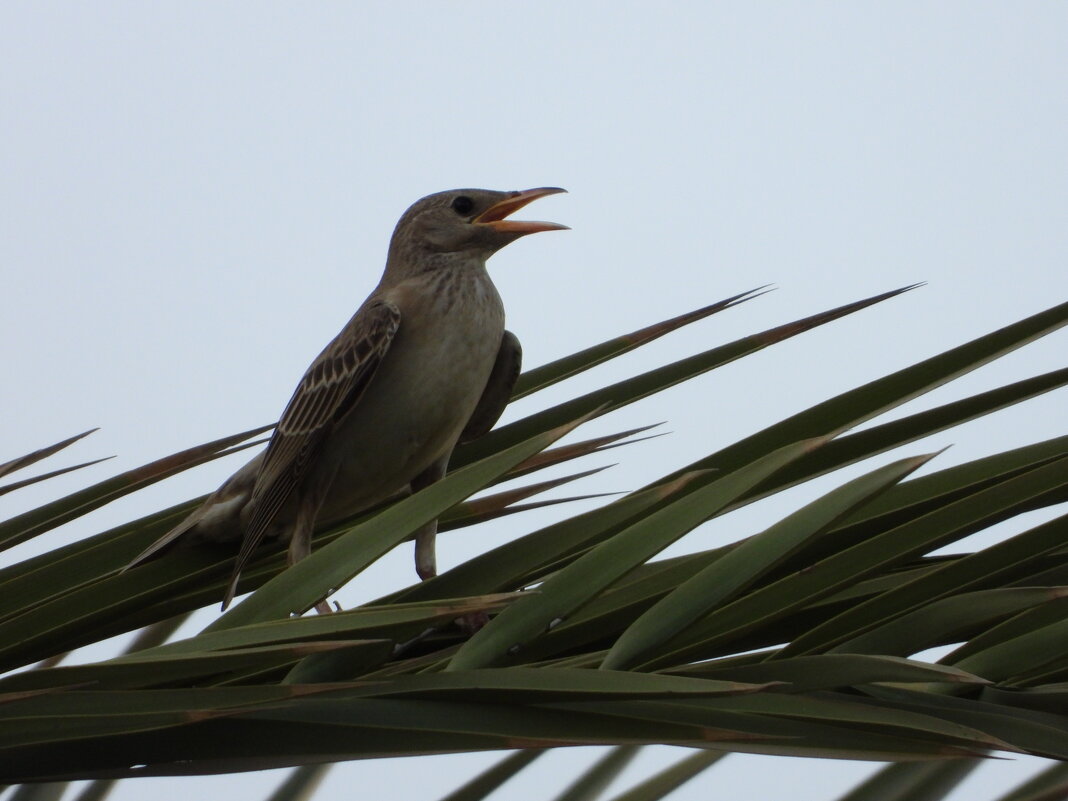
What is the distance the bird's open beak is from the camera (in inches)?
177

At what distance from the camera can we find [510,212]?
472cm

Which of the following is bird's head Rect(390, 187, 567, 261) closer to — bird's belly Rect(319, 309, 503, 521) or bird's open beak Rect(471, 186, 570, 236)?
bird's open beak Rect(471, 186, 570, 236)

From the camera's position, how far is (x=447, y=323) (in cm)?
400

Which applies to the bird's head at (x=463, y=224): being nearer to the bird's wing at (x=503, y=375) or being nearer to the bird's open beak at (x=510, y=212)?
the bird's open beak at (x=510, y=212)

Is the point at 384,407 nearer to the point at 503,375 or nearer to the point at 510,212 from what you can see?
the point at 503,375

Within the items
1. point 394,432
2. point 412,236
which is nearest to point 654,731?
point 394,432

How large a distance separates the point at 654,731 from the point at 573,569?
0.75ft

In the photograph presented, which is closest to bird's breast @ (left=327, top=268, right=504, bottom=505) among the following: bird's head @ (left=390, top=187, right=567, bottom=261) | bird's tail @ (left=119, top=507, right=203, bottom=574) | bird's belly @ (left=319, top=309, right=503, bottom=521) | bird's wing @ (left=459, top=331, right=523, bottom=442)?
bird's belly @ (left=319, top=309, right=503, bottom=521)

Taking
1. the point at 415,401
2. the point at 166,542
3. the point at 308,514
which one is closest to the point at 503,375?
the point at 415,401

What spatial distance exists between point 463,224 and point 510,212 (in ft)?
0.70

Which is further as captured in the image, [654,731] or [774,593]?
[774,593]

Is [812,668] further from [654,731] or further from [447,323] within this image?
[447,323]

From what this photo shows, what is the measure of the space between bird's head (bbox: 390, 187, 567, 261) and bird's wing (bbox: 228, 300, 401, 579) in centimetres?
61

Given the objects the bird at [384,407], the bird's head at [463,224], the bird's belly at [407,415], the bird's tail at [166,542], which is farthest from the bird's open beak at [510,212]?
the bird's tail at [166,542]
